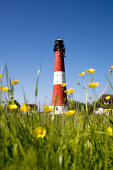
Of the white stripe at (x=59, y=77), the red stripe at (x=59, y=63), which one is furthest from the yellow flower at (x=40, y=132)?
the red stripe at (x=59, y=63)

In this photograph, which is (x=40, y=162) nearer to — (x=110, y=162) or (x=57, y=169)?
(x=57, y=169)

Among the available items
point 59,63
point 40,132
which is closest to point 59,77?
point 59,63

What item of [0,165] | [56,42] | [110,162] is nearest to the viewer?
[0,165]

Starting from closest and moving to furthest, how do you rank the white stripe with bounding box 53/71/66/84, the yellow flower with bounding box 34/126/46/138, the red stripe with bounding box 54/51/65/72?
the yellow flower with bounding box 34/126/46/138 → the white stripe with bounding box 53/71/66/84 → the red stripe with bounding box 54/51/65/72

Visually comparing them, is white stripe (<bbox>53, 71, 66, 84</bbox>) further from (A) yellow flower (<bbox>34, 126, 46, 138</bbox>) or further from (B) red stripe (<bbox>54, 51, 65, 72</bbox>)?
(A) yellow flower (<bbox>34, 126, 46, 138</bbox>)

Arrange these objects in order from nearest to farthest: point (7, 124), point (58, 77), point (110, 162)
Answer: point (110, 162) < point (7, 124) < point (58, 77)

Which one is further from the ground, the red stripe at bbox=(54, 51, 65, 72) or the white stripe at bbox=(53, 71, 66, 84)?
the red stripe at bbox=(54, 51, 65, 72)

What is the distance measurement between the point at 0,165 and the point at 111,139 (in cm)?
80

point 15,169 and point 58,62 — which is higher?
point 58,62

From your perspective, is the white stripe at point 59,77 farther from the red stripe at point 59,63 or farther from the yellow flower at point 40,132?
the yellow flower at point 40,132

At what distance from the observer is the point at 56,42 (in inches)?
808

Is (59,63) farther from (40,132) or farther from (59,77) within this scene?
(40,132)

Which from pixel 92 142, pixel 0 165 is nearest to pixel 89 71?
pixel 92 142

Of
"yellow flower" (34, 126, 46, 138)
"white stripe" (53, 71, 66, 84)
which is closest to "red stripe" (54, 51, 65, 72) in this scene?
"white stripe" (53, 71, 66, 84)
